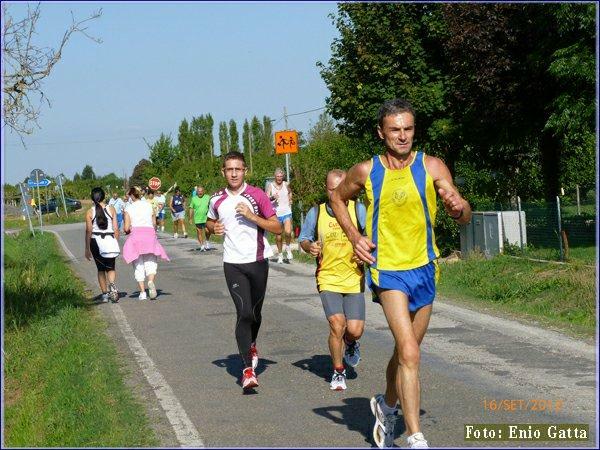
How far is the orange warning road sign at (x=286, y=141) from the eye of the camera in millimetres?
26000

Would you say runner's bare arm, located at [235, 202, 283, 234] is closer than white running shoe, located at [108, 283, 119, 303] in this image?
Yes

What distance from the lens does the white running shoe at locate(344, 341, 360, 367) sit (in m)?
9.07

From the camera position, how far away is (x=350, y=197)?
6590 millimetres

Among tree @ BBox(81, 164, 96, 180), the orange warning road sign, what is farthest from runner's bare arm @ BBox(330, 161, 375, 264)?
tree @ BBox(81, 164, 96, 180)

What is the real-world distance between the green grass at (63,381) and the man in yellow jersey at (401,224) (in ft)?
6.46

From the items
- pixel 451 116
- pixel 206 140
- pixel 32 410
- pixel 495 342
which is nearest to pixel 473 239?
pixel 451 116

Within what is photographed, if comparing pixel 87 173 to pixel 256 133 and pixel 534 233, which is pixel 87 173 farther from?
pixel 534 233

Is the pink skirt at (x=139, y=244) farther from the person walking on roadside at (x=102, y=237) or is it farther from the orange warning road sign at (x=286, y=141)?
the orange warning road sign at (x=286, y=141)

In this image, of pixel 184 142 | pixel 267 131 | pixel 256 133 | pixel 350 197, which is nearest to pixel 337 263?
pixel 350 197

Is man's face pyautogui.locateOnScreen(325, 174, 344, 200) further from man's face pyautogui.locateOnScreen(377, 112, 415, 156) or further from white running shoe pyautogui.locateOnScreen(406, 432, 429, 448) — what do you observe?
white running shoe pyautogui.locateOnScreen(406, 432, 429, 448)

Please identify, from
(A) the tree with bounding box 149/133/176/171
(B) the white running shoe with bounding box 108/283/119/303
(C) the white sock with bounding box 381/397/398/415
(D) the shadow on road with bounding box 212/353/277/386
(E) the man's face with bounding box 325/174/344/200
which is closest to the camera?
(C) the white sock with bounding box 381/397/398/415

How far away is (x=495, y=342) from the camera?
35.7ft

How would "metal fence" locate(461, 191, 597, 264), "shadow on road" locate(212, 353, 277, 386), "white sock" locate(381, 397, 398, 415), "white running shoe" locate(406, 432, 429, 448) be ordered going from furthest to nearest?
1. "metal fence" locate(461, 191, 597, 264)
2. "shadow on road" locate(212, 353, 277, 386)
3. "white sock" locate(381, 397, 398, 415)
4. "white running shoe" locate(406, 432, 429, 448)

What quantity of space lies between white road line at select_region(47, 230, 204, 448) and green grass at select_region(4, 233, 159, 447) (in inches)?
8.2
